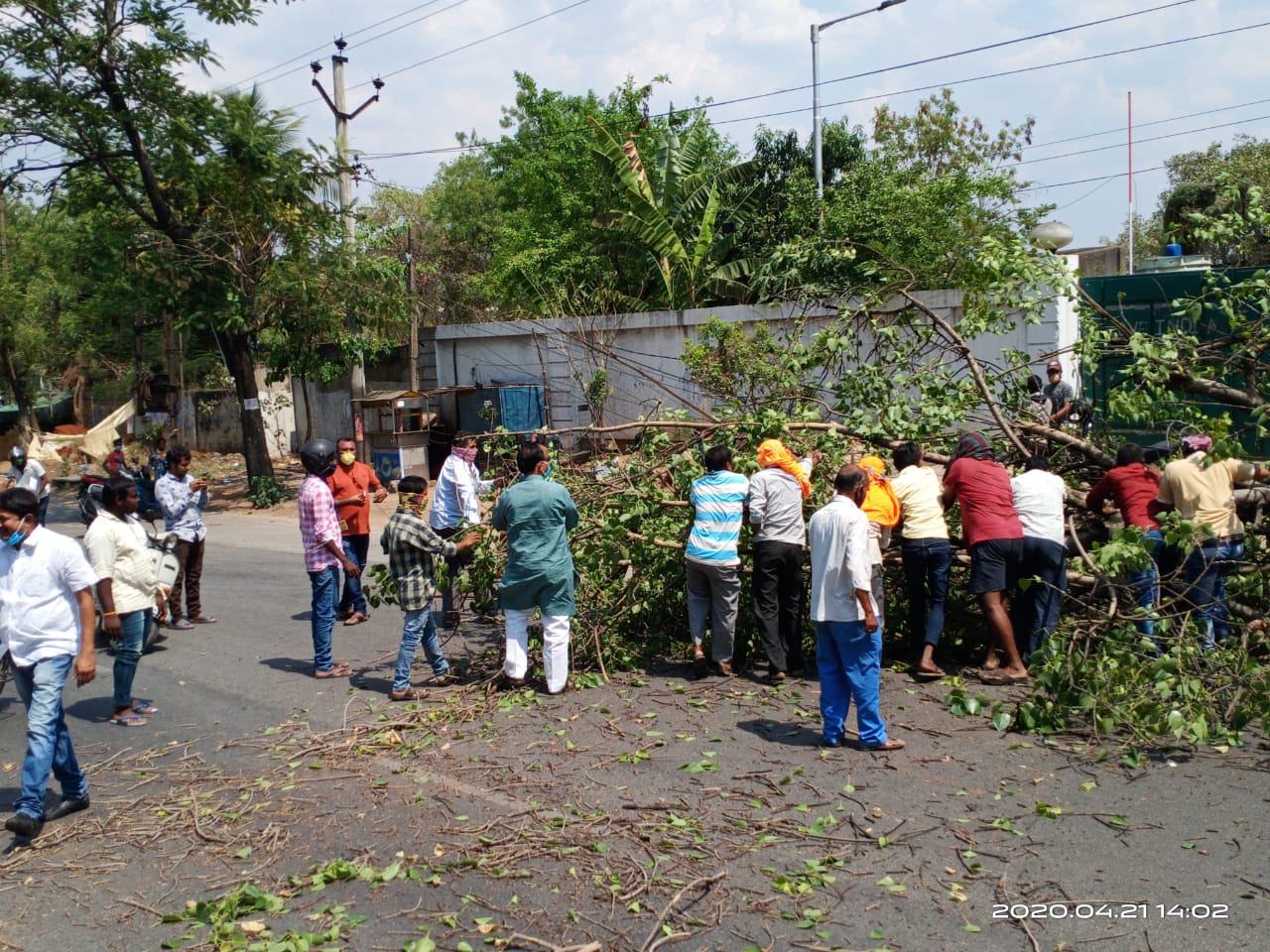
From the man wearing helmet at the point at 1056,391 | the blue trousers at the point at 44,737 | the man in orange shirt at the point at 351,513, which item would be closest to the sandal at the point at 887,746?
the blue trousers at the point at 44,737

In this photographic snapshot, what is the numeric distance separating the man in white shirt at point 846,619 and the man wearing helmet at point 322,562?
3727 mm

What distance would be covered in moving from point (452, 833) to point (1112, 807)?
3.25 meters

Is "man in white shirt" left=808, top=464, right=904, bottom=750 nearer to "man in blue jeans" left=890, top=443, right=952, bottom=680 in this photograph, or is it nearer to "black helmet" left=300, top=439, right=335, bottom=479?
"man in blue jeans" left=890, top=443, right=952, bottom=680

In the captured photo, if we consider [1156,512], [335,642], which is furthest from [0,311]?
[1156,512]

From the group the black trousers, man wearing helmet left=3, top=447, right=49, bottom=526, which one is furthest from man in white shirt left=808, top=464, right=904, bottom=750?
man wearing helmet left=3, top=447, right=49, bottom=526

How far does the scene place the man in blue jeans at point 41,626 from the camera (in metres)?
5.38

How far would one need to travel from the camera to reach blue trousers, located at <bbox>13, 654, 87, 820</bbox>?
5.34m

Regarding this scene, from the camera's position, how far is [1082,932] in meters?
4.16

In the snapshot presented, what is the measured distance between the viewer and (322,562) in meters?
8.07

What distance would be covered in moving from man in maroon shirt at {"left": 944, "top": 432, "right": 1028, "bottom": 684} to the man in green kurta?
277cm

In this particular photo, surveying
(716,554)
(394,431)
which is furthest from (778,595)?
(394,431)

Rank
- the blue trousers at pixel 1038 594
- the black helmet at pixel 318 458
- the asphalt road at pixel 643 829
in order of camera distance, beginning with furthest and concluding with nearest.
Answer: the black helmet at pixel 318 458 → the blue trousers at pixel 1038 594 → the asphalt road at pixel 643 829

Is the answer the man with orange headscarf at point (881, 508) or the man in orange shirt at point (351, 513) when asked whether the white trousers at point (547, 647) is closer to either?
the man with orange headscarf at point (881, 508)

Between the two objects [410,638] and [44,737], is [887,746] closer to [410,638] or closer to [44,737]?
[410,638]
